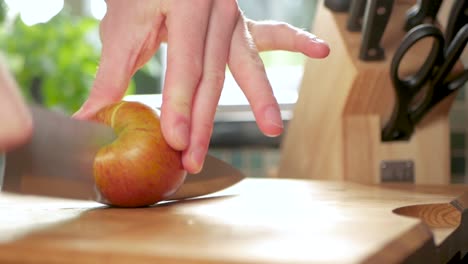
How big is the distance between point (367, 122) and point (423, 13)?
0.19m

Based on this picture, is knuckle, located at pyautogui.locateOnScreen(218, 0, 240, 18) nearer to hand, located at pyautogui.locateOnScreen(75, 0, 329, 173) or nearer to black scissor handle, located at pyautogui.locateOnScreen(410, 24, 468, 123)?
hand, located at pyautogui.locateOnScreen(75, 0, 329, 173)

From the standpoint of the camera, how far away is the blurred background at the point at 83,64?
6.19ft

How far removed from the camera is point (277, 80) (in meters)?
2.14

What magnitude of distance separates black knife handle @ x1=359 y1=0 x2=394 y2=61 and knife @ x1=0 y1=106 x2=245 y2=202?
443 millimetres

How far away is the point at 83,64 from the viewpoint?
2258mm

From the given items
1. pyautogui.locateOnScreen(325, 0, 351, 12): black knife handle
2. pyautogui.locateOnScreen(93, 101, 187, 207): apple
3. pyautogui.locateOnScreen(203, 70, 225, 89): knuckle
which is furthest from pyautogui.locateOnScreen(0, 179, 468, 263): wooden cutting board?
pyautogui.locateOnScreen(325, 0, 351, 12): black knife handle

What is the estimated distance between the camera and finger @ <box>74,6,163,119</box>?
93cm

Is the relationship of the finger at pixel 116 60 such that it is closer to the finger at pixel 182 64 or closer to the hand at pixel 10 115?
the finger at pixel 182 64

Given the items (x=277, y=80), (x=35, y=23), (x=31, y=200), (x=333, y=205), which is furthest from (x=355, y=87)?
(x=35, y=23)

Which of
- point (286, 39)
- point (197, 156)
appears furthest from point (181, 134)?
point (286, 39)

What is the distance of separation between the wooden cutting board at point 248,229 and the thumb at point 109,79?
11 centimetres

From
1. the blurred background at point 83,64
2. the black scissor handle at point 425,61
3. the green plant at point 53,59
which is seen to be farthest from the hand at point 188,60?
the green plant at point 53,59

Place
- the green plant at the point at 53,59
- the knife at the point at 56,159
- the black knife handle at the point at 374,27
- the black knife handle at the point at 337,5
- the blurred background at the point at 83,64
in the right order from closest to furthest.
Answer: the knife at the point at 56,159 < the black knife handle at the point at 374,27 < the black knife handle at the point at 337,5 < the blurred background at the point at 83,64 < the green plant at the point at 53,59

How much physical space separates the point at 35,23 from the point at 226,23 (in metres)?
1.56
